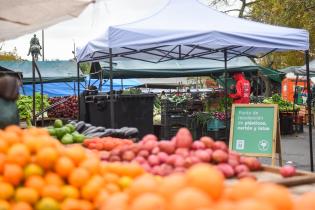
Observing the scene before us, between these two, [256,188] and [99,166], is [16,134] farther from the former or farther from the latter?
[256,188]

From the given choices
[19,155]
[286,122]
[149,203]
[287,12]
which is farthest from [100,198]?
[287,12]

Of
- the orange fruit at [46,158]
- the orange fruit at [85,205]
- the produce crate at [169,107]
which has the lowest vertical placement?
the orange fruit at [85,205]

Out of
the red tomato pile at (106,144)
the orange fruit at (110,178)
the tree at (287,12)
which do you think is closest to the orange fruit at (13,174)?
the orange fruit at (110,178)

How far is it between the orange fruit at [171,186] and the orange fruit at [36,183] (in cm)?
76

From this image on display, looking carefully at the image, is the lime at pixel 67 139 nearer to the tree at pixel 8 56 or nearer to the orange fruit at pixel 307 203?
the orange fruit at pixel 307 203

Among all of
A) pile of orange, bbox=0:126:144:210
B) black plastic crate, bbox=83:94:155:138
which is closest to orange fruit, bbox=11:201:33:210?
pile of orange, bbox=0:126:144:210

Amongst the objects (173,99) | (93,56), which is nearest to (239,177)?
(93,56)

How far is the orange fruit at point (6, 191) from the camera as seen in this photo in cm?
261

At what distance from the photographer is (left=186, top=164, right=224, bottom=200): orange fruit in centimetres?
213

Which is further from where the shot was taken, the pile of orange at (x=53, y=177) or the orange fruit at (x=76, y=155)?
the orange fruit at (x=76, y=155)

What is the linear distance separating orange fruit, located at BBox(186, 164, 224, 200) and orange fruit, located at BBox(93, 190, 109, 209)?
0.56 metres

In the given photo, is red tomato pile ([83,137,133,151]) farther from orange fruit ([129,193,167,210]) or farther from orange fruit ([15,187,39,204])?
orange fruit ([129,193,167,210])

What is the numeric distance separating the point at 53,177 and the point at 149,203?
96 centimetres

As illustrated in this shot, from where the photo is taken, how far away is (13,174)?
2.71m
